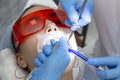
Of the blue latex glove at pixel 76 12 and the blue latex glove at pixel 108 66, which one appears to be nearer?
the blue latex glove at pixel 108 66

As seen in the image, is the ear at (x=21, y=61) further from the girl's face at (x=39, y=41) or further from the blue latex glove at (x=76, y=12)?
the blue latex glove at (x=76, y=12)

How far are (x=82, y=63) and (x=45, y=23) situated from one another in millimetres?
496

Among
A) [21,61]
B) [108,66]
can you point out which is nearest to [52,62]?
[108,66]

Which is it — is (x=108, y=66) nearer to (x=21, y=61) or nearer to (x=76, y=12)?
(x=76, y=12)

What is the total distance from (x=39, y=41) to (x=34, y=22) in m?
0.13

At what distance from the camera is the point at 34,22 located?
5.18ft

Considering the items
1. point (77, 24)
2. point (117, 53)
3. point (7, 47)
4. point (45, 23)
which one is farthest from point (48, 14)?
point (117, 53)

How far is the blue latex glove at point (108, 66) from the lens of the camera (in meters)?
1.30

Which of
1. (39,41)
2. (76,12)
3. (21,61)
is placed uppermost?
(76,12)

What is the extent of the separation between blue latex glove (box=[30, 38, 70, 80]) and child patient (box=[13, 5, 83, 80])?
0.34 feet

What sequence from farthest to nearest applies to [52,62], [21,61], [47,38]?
[21,61] < [47,38] < [52,62]

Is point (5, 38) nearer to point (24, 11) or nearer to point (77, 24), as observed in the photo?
point (24, 11)

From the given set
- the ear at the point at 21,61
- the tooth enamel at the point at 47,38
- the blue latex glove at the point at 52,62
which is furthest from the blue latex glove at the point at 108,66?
the ear at the point at 21,61

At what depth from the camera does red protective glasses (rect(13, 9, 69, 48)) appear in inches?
61.7
